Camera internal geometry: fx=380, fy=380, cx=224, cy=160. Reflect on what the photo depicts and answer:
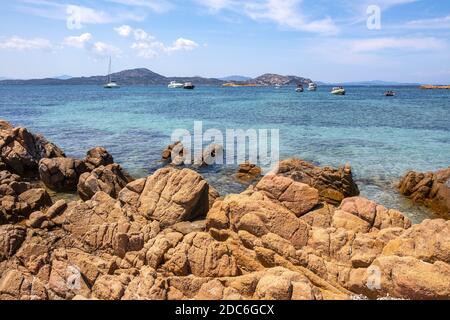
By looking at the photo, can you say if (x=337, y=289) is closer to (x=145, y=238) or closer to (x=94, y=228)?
(x=145, y=238)

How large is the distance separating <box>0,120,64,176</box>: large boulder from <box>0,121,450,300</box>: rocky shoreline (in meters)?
10.2

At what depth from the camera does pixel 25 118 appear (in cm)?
7006

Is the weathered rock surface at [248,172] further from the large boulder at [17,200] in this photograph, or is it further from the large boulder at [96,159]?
the large boulder at [17,200]

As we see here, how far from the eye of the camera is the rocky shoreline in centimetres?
1148

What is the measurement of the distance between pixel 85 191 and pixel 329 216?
14719 mm

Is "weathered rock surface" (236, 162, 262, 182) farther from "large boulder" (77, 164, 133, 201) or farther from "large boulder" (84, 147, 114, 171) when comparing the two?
"large boulder" (84, 147, 114, 171)

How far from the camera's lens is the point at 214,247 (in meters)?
13.7

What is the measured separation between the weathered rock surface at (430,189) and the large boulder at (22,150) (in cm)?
2808

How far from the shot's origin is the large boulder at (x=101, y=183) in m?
22.7

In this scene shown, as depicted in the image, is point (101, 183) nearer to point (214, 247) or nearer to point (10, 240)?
point (10, 240)

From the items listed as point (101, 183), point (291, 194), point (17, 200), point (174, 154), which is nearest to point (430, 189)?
point (291, 194)

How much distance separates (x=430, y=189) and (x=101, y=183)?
21.5 m

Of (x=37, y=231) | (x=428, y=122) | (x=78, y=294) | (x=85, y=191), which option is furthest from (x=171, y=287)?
(x=428, y=122)

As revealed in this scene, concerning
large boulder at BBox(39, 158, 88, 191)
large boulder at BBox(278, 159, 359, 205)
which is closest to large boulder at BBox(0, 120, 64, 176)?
large boulder at BBox(39, 158, 88, 191)
